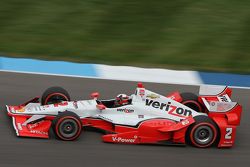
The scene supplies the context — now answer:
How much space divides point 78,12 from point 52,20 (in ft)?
1.98

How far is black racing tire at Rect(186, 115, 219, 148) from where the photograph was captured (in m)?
7.51

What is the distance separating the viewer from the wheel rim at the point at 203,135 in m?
7.52

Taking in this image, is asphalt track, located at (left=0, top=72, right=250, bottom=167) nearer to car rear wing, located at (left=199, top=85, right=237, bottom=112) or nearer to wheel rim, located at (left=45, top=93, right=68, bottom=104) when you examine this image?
car rear wing, located at (left=199, top=85, right=237, bottom=112)

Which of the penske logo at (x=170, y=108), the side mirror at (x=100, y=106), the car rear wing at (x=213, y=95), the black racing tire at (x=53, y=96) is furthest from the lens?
the car rear wing at (x=213, y=95)

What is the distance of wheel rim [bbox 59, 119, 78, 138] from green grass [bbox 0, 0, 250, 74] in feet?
12.1

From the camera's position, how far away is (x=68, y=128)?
7.45 meters

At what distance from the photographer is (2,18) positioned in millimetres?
12539

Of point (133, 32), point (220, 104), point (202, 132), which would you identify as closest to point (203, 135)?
point (202, 132)

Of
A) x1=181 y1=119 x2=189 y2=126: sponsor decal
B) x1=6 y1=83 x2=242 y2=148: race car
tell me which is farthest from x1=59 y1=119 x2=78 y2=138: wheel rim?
x1=181 y1=119 x2=189 y2=126: sponsor decal

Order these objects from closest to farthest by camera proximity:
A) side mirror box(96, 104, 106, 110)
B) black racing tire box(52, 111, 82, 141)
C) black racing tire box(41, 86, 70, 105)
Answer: black racing tire box(52, 111, 82, 141), side mirror box(96, 104, 106, 110), black racing tire box(41, 86, 70, 105)

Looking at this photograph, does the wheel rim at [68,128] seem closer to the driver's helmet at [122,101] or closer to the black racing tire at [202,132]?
the driver's helmet at [122,101]

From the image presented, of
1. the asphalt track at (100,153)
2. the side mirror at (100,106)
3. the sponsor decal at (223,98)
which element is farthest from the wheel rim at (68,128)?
the sponsor decal at (223,98)

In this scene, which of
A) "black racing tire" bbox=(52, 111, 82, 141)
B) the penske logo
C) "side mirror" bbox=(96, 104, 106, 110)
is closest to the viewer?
"black racing tire" bbox=(52, 111, 82, 141)

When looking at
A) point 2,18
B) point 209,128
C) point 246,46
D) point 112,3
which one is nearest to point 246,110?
point 209,128
